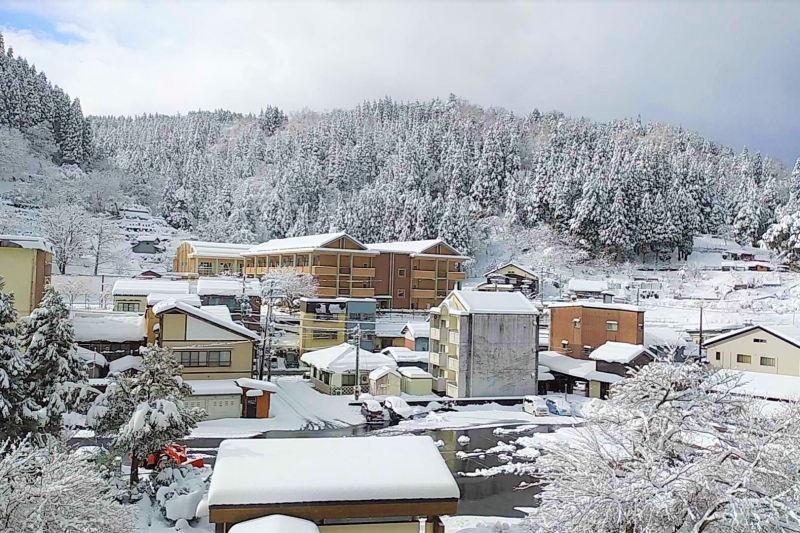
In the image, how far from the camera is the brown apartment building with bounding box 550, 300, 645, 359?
101 ft

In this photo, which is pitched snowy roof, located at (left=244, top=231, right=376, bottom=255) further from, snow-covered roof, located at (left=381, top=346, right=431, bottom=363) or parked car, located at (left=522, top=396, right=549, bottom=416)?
parked car, located at (left=522, top=396, right=549, bottom=416)

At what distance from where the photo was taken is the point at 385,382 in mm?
27359

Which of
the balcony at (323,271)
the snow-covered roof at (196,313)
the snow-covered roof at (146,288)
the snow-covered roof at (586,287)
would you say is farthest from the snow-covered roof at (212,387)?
the snow-covered roof at (586,287)

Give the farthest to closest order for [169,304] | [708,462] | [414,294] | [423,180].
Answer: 1. [423,180]
2. [414,294]
3. [169,304]
4. [708,462]

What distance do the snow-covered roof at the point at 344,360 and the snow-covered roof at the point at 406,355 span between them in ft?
4.65

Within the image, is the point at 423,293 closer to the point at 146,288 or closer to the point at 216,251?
the point at 216,251

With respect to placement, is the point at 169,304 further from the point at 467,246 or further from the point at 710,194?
the point at 710,194

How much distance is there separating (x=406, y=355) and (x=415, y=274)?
507 inches

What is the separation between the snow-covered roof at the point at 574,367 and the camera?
28922 mm

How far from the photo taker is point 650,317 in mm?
41188

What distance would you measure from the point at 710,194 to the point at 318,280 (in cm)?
4972

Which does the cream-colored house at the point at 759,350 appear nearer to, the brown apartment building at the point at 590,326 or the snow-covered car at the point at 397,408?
the brown apartment building at the point at 590,326

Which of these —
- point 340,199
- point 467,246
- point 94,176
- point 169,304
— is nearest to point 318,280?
point 169,304

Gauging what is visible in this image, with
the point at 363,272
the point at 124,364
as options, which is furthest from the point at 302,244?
the point at 124,364
